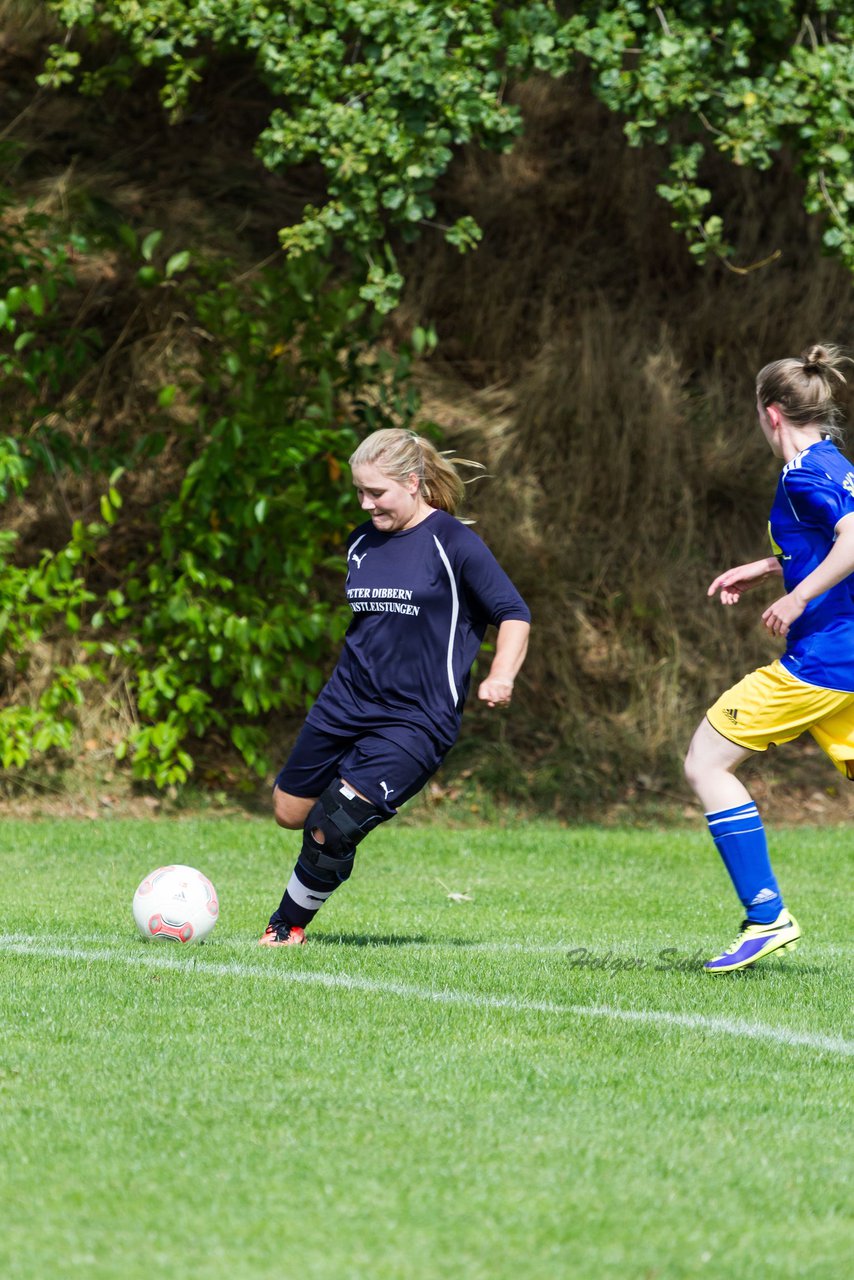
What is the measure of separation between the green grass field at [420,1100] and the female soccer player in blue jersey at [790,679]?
1.17ft

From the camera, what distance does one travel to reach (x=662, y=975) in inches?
228

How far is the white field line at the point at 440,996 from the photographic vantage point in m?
4.88

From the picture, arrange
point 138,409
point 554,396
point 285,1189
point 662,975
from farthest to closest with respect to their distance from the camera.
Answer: point 554,396, point 138,409, point 662,975, point 285,1189

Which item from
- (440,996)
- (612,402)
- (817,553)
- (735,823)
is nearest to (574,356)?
(612,402)

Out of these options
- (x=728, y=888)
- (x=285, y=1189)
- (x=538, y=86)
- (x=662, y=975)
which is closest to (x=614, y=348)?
(x=538, y=86)

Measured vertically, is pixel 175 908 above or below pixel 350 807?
below

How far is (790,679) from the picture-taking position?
5734 mm

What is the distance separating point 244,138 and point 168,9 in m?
4.80

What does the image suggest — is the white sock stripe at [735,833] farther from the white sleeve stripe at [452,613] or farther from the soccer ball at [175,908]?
the soccer ball at [175,908]

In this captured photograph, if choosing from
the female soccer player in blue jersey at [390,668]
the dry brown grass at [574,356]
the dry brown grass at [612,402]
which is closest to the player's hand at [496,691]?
the female soccer player in blue jersey at [390,668]

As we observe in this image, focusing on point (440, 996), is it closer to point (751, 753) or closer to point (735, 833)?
point (735, 833)

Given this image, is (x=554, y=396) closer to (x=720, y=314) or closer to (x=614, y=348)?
(x=614, y=348)

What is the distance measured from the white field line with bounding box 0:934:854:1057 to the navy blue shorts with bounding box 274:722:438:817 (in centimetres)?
74

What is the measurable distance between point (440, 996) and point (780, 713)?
155 centimetres
